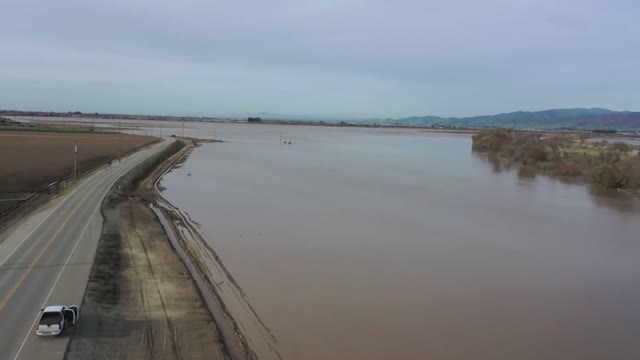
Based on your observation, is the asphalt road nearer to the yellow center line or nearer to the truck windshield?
the yellow center line

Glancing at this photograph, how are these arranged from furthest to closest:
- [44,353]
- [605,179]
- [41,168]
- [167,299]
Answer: [605,179] → [41,168] → [167,299] → [44,353]

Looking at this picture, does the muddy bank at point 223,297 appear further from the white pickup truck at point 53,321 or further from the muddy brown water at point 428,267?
the white pickup truck at point 53,321

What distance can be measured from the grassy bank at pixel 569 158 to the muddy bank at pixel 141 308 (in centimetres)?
4395

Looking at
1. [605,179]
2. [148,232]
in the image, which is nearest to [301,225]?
[148,232]

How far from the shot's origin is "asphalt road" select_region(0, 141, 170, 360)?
11.3m

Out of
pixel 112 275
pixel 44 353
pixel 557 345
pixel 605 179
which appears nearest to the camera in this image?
pixel 44 353

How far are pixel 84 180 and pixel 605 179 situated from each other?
148ft

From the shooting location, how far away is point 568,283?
1927 centimetres

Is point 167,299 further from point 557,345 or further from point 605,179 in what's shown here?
point 605,179

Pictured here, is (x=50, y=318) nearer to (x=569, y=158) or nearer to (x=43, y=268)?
(x=43, y=268)

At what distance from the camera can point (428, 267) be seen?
20.5 m

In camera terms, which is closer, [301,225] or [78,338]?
[78,338]

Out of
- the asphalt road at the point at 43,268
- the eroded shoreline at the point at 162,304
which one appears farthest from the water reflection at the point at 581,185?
the asphalt road at the point at 43,268

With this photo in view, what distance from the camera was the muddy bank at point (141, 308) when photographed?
39.0 ft
